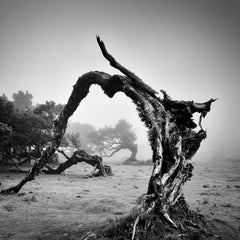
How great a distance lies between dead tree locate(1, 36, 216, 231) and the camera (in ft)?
9.59

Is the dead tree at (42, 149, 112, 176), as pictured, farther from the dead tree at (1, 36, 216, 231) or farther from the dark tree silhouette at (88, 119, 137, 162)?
the dark tree silhouette at (88, 119, 137, 162)

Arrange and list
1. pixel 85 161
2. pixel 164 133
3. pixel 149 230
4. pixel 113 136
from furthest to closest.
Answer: pixel 113 136 → pixel 85 161 → pixel 164 133 → pixel 149 230

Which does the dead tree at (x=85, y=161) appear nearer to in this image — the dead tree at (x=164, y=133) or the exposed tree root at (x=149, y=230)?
the dead tree at (x=164, y=133)

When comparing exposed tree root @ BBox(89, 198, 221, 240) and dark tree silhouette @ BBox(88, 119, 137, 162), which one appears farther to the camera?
dark tree silhouette @ BBox(88, 119, 137, 162)

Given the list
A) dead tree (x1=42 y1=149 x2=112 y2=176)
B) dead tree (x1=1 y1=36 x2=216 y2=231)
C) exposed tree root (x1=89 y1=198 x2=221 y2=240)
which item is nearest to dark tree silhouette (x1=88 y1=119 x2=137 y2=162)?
dead tree (x1=42 y1=149 x2=112 y2=176)

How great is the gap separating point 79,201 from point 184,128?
503cm

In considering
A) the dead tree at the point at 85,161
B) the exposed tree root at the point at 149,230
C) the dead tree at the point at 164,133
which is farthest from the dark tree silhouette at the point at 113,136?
the exposed tree root at the point at 149,230

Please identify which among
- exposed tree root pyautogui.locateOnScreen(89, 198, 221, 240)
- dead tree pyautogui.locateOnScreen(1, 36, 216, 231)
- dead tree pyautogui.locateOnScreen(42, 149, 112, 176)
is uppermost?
dead tree pyautogui.locateOnScreen(1, 36, 216, 231)

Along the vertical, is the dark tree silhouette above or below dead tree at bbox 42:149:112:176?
above

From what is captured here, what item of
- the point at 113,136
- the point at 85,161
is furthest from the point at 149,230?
the point at 113,136

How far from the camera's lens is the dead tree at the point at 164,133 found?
292cm

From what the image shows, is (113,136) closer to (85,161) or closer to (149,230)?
(85,161)

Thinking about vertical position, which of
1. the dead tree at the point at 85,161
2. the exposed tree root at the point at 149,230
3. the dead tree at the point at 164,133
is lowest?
the dead tree at the point at 85,161

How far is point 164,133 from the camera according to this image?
12.6ft
